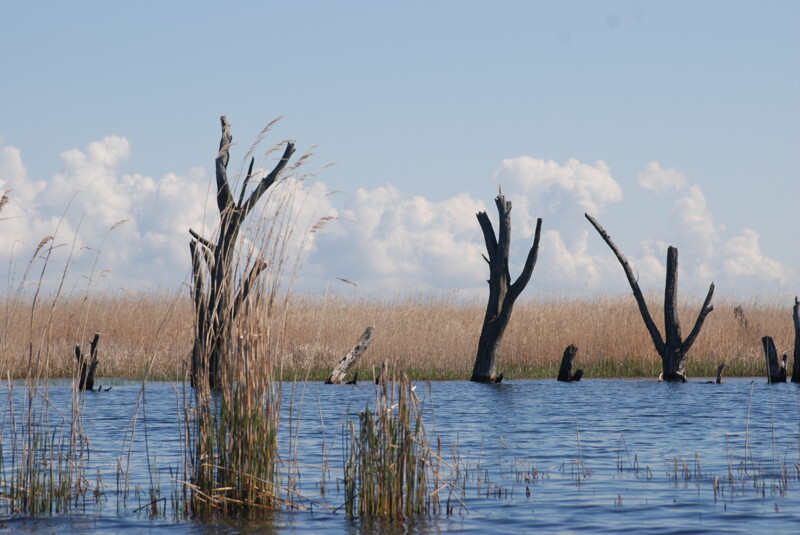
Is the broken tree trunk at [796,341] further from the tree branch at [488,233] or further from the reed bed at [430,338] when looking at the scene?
the tree branch at [488,233]

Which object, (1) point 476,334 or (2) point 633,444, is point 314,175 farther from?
(1) point 476,334

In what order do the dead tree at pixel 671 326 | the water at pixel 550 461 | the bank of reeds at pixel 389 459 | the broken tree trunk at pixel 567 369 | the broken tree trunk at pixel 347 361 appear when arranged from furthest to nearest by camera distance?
the dead tree at pixel 671 326, the broken tree trunk at pixel 567 369, the broken tree trunk at pixel 347 361, the water at pixel 550 461, the bank of reeds at pixel 389 459

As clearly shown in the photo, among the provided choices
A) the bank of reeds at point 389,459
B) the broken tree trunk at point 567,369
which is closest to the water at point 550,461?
the bank of reeds at point 389,459

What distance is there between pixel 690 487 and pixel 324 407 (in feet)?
22.9

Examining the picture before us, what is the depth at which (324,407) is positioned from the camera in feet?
45.0

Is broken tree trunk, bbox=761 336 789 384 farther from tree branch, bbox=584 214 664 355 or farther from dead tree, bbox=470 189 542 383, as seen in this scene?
dead tree, bbox=470 189 542 383

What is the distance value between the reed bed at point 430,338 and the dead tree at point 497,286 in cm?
107

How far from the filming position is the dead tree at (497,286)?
18.5 m

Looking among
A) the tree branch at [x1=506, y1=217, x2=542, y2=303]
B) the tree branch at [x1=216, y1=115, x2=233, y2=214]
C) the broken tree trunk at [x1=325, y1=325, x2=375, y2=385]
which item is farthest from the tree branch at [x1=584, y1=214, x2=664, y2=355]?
the tree branch at [x1=216, y1=115, x2=233, y2=214]

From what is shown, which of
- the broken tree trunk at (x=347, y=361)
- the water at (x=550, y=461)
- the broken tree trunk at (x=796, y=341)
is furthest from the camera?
the broken tree trunk at (x=796, y=341)

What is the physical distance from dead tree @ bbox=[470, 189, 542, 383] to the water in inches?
86.8

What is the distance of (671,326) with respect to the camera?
1894 centimetres

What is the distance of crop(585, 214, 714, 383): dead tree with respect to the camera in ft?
61.5

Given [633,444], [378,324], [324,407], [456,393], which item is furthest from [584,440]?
[378,324]
